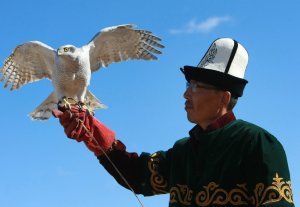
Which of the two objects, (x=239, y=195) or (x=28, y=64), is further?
(x=28, y=64)

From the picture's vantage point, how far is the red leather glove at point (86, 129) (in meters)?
3.10

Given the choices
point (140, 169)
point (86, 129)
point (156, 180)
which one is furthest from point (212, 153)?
point (86, 129)

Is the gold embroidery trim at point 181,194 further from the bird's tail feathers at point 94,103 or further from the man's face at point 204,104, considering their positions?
the bird's tail feathers at point 94,103

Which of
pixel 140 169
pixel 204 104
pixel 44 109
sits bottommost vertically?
pixel 140 169

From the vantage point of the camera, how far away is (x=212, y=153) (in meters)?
2.84

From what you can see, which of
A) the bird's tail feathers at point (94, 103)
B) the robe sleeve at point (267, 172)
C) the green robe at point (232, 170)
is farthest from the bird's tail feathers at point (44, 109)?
the robe sleeve at point (267, 172)

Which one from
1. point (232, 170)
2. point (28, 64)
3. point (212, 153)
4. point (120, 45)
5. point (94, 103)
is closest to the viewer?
point (232, 170)

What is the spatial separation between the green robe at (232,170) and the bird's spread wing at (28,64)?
2.48 metres

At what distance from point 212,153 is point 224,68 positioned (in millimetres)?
464

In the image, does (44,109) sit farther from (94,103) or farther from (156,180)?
(156,180)

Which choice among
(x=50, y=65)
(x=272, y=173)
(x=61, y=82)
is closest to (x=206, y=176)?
(x=272, y=173)

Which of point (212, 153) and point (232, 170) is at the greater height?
point (212, 153)

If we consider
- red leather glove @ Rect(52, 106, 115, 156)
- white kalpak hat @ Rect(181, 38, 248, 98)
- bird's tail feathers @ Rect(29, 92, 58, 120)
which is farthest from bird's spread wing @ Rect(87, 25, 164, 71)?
white kalpak hat @ Rect(181, 38, 248, 98)

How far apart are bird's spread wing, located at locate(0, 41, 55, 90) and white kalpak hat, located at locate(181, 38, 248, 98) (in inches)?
95.6
